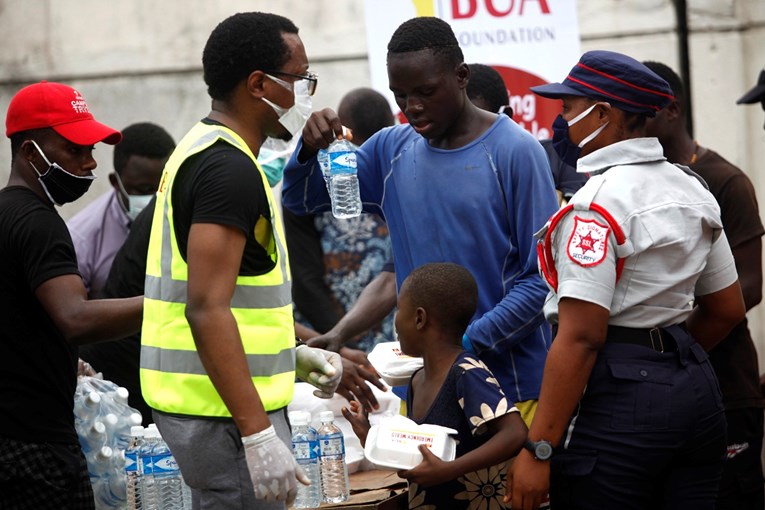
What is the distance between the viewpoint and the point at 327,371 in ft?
11.9

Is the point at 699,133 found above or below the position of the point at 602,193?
below

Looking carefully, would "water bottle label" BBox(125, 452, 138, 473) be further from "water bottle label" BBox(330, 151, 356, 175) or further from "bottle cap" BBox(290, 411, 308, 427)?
"water bottle label" BBox(330, 151, 356, 175)

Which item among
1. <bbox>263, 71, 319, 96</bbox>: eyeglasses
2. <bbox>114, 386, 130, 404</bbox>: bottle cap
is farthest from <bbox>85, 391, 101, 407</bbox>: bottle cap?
<bbox>263, 71, 319, 96</bbox>: eyeglasses

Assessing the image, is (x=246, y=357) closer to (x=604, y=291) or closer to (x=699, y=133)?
(x=604, y=291)

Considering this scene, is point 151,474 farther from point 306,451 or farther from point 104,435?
point 306,451

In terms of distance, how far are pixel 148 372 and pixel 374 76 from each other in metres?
4.01

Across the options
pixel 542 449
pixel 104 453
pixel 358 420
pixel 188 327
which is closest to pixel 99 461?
pixel 104 453

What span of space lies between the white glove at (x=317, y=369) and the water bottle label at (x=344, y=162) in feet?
2.57

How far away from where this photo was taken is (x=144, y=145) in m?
6.26

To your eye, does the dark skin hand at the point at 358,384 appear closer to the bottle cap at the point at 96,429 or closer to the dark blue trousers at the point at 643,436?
the bottle cap at the point at 96,429

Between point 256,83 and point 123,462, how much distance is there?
1.79m

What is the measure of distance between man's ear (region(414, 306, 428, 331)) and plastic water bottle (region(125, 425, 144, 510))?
3.88ft

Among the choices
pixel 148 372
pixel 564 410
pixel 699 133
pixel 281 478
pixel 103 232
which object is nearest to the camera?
pixel 281 478

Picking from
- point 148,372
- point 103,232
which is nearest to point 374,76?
point 103,232
